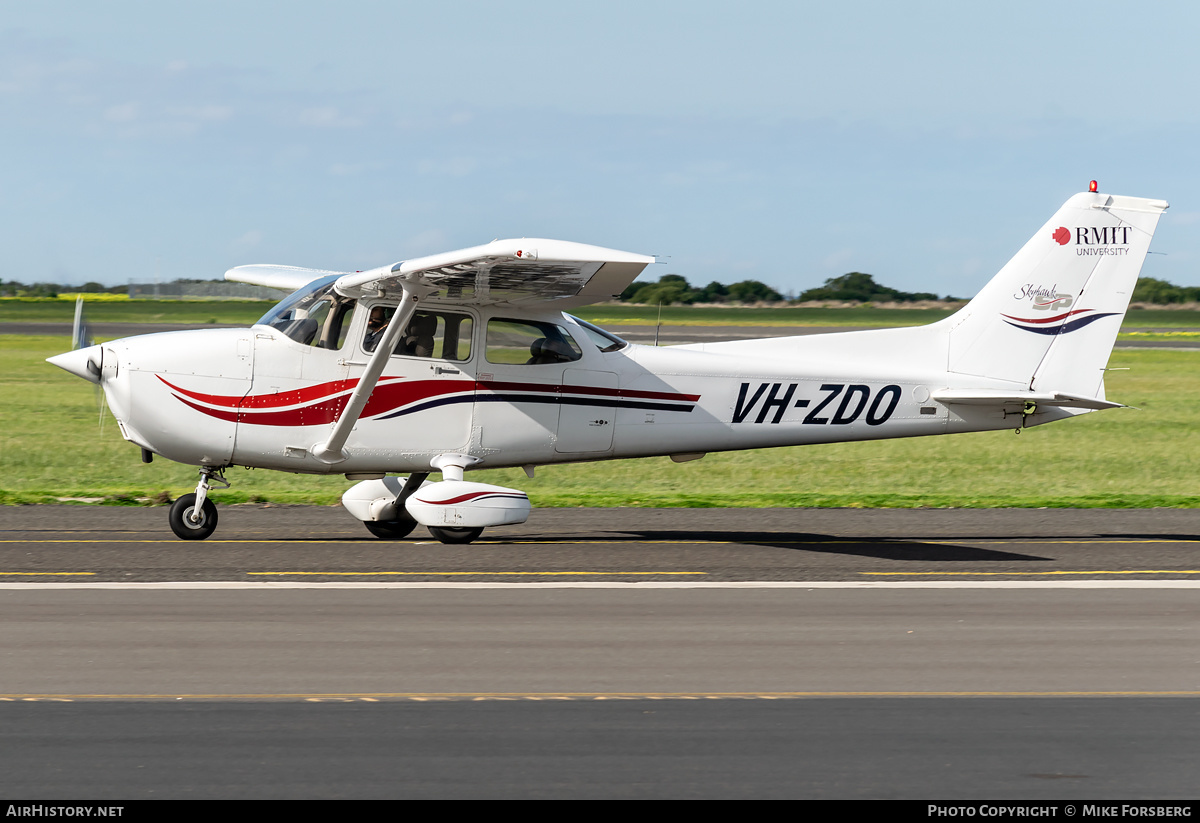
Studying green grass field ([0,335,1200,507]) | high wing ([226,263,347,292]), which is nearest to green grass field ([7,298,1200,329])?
green grass field ([0,335,1200,507])

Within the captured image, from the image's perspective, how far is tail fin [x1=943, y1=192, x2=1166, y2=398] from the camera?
1187cm

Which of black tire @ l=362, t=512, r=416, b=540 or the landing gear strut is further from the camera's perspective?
black tire @ l=362, t=512, r=416, b=540

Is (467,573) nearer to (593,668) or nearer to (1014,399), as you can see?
(593,668)

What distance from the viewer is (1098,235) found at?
11898 millimetres

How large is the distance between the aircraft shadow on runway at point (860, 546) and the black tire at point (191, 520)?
389 cm

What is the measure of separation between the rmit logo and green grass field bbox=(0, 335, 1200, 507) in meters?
3.60

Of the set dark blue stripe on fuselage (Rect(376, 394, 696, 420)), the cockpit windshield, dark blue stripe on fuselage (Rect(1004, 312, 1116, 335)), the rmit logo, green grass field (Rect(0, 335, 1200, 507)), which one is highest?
the rmit logo

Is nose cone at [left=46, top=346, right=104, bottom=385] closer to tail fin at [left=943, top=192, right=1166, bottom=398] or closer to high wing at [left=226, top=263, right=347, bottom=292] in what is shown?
high wing at [left=226, top=263, right=347, bottom=292]

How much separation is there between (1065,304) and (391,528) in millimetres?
6780

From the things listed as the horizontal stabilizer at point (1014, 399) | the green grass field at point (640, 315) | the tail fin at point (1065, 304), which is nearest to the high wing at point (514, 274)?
the horizontal stabilizer at point (1014, 399)

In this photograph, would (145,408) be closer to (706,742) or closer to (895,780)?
(706,742)

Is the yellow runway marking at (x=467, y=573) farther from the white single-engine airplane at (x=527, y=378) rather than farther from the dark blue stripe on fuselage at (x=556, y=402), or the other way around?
the dark blue stripe on fuselage at (x=556, y=402)

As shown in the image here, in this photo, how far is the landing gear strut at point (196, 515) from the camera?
35.3 ft

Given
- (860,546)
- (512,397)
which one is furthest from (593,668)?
(860,546)
